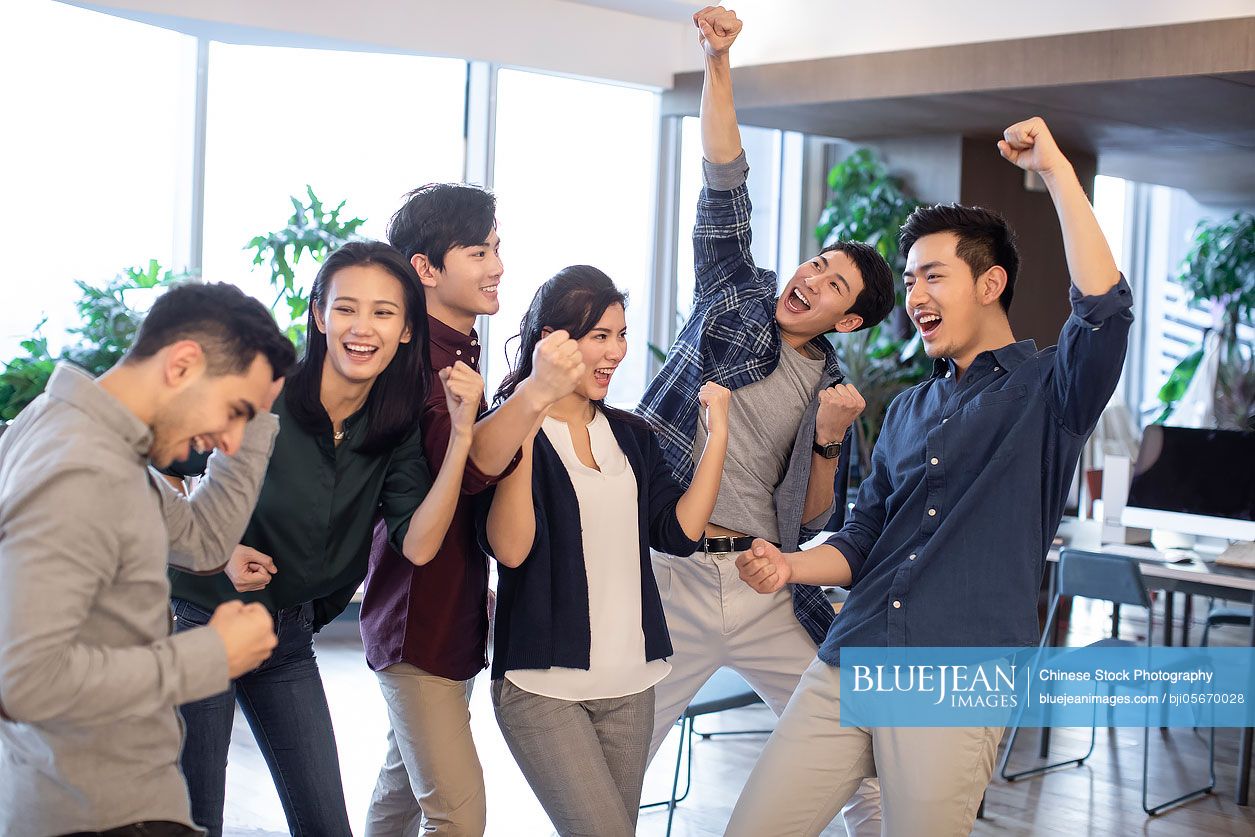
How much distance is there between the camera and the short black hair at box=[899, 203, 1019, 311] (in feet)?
7.82

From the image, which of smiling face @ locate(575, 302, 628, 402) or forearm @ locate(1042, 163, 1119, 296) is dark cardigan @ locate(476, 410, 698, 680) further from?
forearm @ locate(1042, 163, 1119, 296)

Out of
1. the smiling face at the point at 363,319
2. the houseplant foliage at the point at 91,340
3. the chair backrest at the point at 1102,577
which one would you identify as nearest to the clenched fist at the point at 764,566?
the smiling face at the point at 363,319

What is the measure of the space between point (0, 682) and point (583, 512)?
109 cm

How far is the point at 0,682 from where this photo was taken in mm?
1408

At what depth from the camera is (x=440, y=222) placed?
2535 millimetres

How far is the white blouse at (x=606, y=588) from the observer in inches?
88.0

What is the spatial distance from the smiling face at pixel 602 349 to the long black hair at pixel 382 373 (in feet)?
1.00

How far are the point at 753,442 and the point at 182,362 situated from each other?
1.59 meters

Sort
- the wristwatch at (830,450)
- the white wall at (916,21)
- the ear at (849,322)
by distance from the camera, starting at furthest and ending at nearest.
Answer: the white wall at (916,21)
the ear at (849,322)
the wristwatch at (830,450)

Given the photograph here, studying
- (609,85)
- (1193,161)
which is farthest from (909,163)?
(1193,161)

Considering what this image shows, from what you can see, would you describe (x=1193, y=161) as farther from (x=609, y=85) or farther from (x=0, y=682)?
(x=0, y=682)

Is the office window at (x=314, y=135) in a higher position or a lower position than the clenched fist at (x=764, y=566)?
higher

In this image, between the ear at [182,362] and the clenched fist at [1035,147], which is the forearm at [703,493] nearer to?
the clenched fist at [1035,147]

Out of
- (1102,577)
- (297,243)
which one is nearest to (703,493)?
(1102,577)
